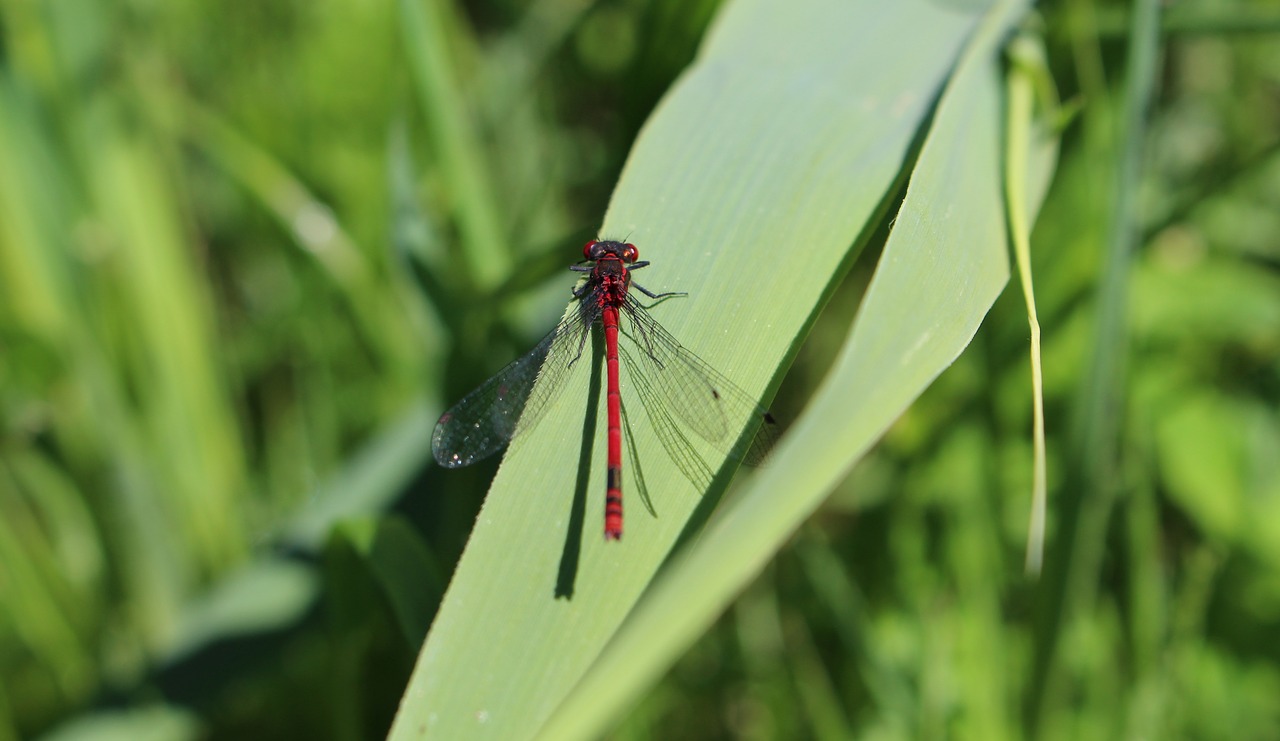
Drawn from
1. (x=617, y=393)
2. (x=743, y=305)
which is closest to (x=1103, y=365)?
(x=743, y=305)

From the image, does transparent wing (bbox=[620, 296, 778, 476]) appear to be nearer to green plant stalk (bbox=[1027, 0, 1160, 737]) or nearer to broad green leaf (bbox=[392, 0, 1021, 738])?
broad green leaf (bbox=[392, 0, 1021, 738])

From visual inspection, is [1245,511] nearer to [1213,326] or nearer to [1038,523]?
[1213,326]

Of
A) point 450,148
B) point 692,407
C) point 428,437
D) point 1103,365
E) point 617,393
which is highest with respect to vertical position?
point 450,148

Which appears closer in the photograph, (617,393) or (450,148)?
(617,393)

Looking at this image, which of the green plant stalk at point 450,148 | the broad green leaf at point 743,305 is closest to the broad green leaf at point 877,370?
the broad green leaf at point 743,305

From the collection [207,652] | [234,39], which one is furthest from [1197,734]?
[234,39]

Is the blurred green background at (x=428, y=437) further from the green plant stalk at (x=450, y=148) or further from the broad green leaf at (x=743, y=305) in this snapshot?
the broad green leaf at (x=743, y=305)

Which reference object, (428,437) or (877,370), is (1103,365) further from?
(428,437)
